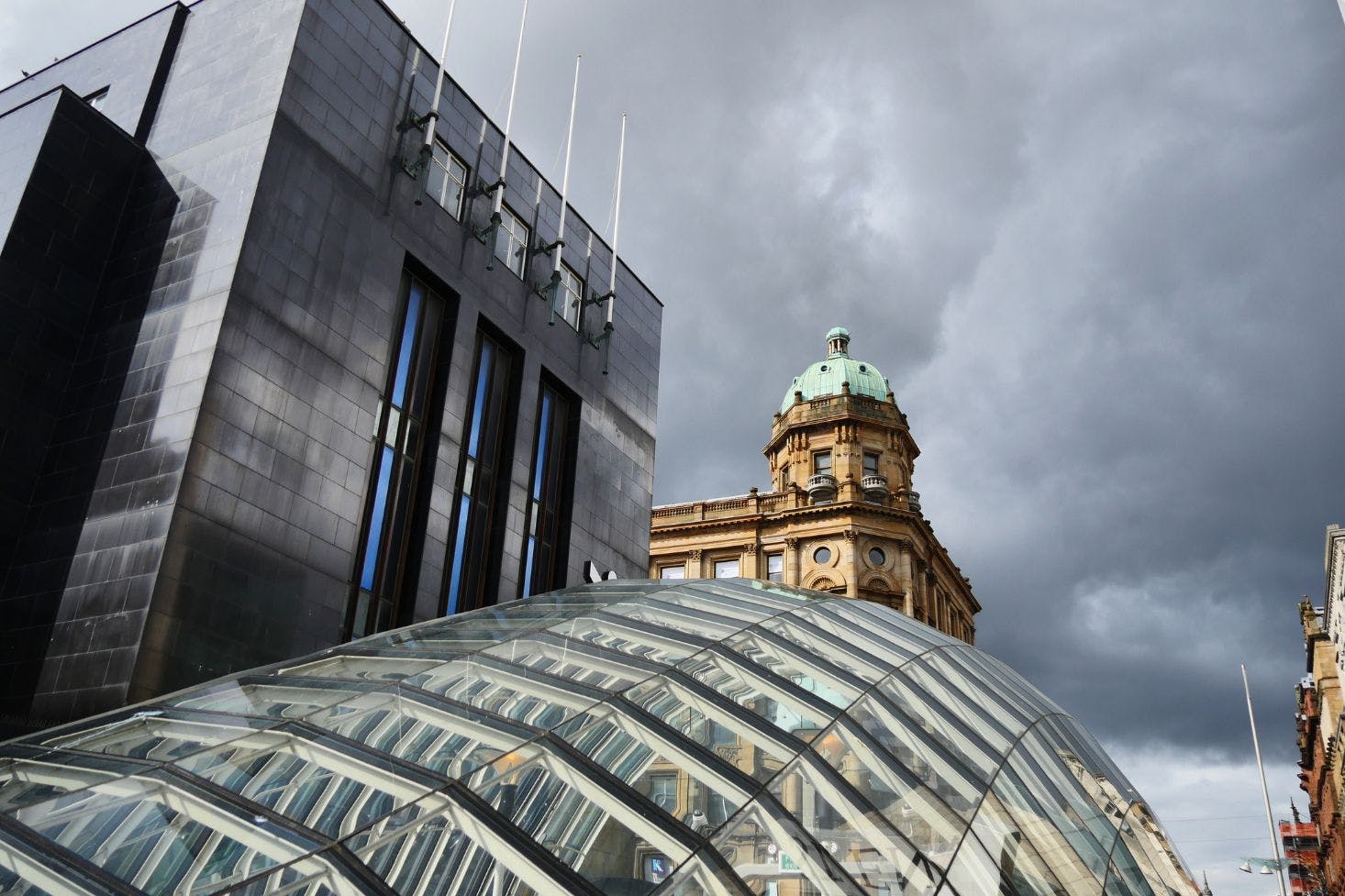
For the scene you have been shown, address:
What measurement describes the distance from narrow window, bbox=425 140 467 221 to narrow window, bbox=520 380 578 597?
6.70 m

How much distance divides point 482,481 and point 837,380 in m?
45.8

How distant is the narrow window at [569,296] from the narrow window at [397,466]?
20.6ft

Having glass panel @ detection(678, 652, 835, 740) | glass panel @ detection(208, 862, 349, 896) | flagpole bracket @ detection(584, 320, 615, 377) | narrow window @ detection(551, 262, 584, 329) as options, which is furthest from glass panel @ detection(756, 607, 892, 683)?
flagpole bracket @ detection(584, 320, 615, 377)

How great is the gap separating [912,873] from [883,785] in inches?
48.2

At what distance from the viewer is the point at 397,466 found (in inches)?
1006

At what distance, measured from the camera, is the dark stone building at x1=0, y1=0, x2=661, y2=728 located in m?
19.0

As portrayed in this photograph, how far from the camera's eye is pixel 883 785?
10.1 meters

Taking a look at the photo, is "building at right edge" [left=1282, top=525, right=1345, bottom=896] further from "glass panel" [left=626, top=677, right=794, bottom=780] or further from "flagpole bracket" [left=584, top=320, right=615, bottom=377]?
"glass panel" [left=626, top=677, right=794, bottom=780]

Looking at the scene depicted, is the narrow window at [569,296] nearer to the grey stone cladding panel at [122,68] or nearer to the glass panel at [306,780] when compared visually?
the grey stone cladding panel at [122,68]

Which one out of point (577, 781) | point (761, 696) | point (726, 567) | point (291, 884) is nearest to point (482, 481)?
point (761, 696)

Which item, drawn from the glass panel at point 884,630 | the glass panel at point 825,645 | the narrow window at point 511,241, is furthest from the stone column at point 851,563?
the glass panel at point 825,645

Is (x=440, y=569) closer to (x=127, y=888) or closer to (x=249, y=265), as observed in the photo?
(x=249, y=265)

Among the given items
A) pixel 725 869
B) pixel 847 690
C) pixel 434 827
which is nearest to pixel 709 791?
pixel 725 869

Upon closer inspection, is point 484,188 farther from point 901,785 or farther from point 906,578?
point 906,578
